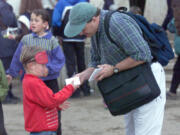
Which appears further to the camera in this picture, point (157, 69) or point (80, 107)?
point (80, 107)

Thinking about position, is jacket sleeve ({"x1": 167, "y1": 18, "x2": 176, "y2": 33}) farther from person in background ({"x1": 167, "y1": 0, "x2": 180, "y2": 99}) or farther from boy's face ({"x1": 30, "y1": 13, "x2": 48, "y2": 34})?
boy's face ({"x1": 30, "y1": 13, "x2": 48, "y2": 34})

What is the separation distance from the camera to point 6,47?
253 inches

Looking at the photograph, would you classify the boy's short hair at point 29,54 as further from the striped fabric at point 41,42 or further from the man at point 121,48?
the striped fabric at point 41,42

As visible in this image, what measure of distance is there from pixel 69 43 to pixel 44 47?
2263 millimetres

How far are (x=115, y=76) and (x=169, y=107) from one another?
10.4 feet

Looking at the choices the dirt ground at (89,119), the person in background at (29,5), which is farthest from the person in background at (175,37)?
the person in background at (29,5)

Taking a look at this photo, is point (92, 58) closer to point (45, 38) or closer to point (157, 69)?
point (157, 69)

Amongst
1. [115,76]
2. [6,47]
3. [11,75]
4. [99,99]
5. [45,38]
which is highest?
[115,76]

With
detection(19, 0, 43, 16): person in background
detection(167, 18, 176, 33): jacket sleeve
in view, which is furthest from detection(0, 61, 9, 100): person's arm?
detection(167, 18, 176, 33): jacket sleeve

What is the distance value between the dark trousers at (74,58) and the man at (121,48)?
336 cm

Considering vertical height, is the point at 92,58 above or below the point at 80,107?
above

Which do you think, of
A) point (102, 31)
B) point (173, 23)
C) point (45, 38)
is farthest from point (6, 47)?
point (102, 31)

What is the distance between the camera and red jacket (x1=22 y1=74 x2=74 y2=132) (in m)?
3.31

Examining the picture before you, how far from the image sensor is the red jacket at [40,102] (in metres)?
3.31
